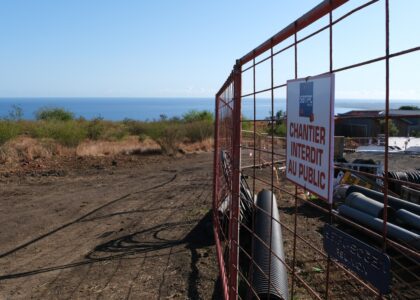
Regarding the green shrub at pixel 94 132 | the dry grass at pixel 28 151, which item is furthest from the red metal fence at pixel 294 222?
the green shrub at pixel 94 132

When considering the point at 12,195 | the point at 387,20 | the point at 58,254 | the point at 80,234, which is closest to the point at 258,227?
the point at 58,254

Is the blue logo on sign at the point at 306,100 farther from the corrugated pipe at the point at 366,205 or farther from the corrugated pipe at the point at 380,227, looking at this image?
the corrugated pipe at the point at 366,205

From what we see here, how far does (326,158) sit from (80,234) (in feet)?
21.9

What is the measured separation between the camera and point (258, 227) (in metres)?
5.92

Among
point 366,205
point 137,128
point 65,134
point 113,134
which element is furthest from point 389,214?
point 137,128

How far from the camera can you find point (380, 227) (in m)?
6.56

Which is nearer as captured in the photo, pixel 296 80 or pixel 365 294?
pixel 296 80

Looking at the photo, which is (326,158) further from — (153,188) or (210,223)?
(153,188)

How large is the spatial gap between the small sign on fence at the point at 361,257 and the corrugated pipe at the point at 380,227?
14.3ft

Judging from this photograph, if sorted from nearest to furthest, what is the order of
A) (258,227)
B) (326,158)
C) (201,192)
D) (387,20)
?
(387,20) < (326,158) < (258,227) < (201,192)

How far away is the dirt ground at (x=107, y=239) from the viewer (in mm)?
5531

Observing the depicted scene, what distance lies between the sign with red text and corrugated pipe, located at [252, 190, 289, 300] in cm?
104

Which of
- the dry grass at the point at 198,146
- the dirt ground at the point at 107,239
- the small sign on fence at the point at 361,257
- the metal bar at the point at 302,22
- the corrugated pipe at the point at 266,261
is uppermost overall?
the metal bar at the point at 302,22

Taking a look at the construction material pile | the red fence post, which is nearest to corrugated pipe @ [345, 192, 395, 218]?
the construction material pile
